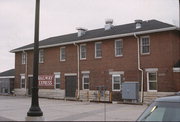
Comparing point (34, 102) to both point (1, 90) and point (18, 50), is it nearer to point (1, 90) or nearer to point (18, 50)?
point (18, 50)

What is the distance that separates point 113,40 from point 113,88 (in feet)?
14.4

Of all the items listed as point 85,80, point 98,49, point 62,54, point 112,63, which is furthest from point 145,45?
point 62,54

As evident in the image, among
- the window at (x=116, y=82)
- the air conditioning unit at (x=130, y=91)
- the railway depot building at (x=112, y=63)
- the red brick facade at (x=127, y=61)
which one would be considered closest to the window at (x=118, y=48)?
the railway depot building at (x=112, y=63)

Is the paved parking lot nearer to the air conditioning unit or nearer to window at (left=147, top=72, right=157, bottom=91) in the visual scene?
the air conditioning unit

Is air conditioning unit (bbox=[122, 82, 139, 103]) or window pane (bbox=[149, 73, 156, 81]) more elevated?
window pane (bbox=[149, 73, 156, 81])

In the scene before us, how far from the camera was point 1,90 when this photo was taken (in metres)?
45.2

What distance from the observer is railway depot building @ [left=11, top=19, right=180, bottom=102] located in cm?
2611

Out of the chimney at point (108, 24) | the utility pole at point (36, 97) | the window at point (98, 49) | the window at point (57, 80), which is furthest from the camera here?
the window at point (57, 80)

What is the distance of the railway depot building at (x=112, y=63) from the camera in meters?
26.1

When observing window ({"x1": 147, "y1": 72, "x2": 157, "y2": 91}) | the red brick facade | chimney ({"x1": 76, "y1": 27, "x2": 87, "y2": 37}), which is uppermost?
chimney ({"x1": 76, "y1": 27, "x2": 87, "y2": 37})

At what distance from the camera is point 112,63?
30.0m

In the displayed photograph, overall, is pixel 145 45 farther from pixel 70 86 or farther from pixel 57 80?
pixel 57 80

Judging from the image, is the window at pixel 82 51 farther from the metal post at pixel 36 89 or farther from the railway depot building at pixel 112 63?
the metal post at pixel 36 89

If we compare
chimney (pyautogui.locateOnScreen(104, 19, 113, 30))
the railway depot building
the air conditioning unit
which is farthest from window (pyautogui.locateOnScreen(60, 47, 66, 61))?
the air conditioning unit
